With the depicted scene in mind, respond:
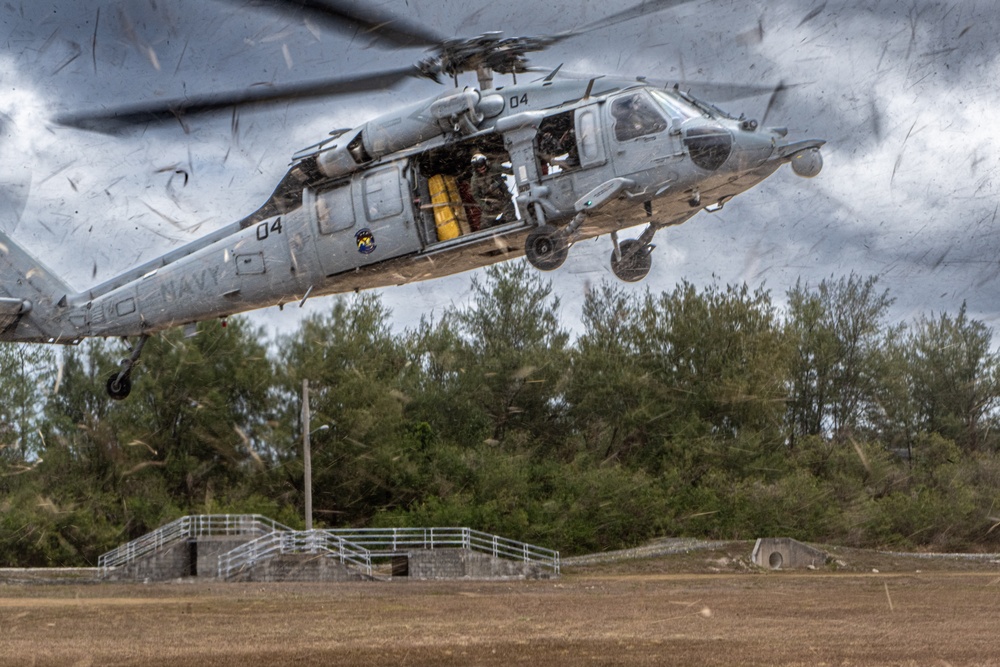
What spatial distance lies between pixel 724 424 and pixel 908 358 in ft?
27.3

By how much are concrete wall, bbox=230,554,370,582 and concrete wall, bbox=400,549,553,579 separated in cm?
192

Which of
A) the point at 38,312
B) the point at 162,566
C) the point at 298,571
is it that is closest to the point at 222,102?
the point at 38,312

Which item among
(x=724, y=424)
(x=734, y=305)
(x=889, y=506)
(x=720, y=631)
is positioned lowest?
(x=720, y=631)

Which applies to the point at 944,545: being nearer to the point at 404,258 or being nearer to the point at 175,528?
the point at 175,528

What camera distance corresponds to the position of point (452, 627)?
42.7 feet

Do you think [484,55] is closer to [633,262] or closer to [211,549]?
[633,262]

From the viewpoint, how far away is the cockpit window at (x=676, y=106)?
14773mm

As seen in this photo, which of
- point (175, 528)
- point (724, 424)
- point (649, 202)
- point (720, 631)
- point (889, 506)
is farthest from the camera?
point (724, 424)

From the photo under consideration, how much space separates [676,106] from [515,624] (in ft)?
22.1

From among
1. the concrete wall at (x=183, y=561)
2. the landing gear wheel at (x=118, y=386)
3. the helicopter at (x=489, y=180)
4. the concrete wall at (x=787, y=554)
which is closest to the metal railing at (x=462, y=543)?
the concrete wall at (x=183, y=561)

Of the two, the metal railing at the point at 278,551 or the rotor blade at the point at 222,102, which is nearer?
the rotor blade at the point at 222,102

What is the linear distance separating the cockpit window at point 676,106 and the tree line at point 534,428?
24.6m

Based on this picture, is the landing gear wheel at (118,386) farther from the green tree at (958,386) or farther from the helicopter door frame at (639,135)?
the green tree at (958,386)

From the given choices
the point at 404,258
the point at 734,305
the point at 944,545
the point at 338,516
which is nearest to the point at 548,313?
the point at 734,305
